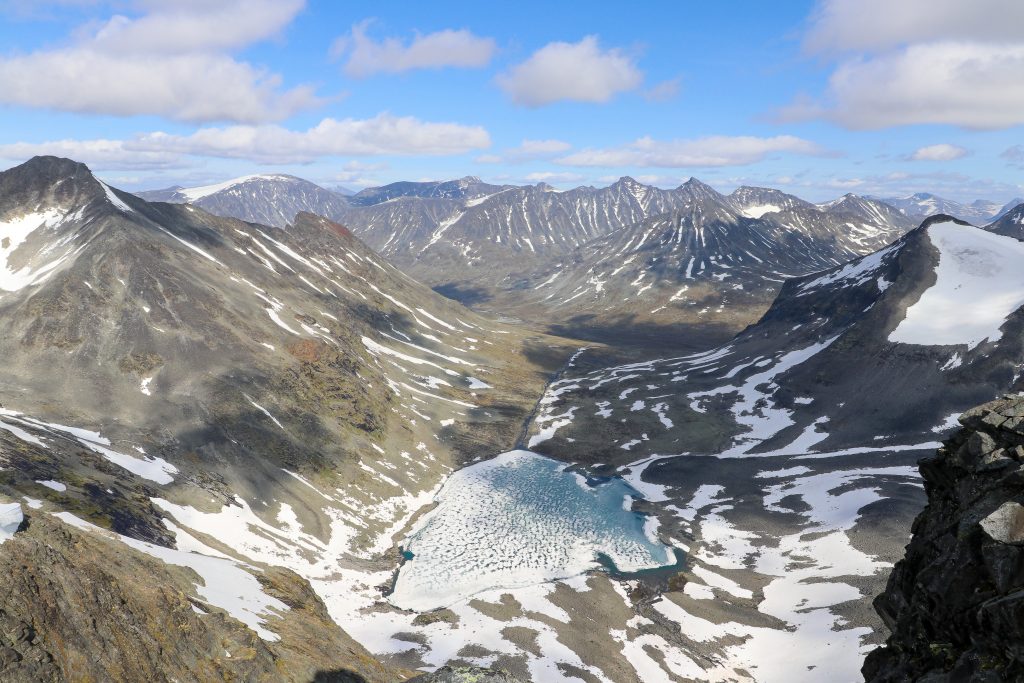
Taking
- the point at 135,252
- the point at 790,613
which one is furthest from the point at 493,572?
the point at 135,252

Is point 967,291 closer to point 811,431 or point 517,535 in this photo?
point 811,431

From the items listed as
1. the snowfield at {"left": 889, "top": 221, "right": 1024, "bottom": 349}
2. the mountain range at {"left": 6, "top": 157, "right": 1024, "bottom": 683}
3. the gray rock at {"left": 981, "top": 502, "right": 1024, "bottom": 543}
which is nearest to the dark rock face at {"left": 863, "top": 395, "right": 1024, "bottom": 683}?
the gray rock at {"left": 981, "top": 502, "right": 1024, "bottom": 543}

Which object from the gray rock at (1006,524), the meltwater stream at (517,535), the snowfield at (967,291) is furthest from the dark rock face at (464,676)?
the snowfield at (967,291)

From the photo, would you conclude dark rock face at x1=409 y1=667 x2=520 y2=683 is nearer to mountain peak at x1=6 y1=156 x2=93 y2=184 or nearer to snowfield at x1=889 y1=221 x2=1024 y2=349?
snowfield at x1=889 y1=221 x2=1024 y2=349

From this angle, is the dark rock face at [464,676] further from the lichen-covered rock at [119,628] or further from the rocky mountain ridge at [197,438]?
the rocky mountain ridge at [197,438]

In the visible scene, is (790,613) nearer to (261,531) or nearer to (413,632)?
(413,632)

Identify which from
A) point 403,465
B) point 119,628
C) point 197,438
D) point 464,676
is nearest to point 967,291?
point 403,465
